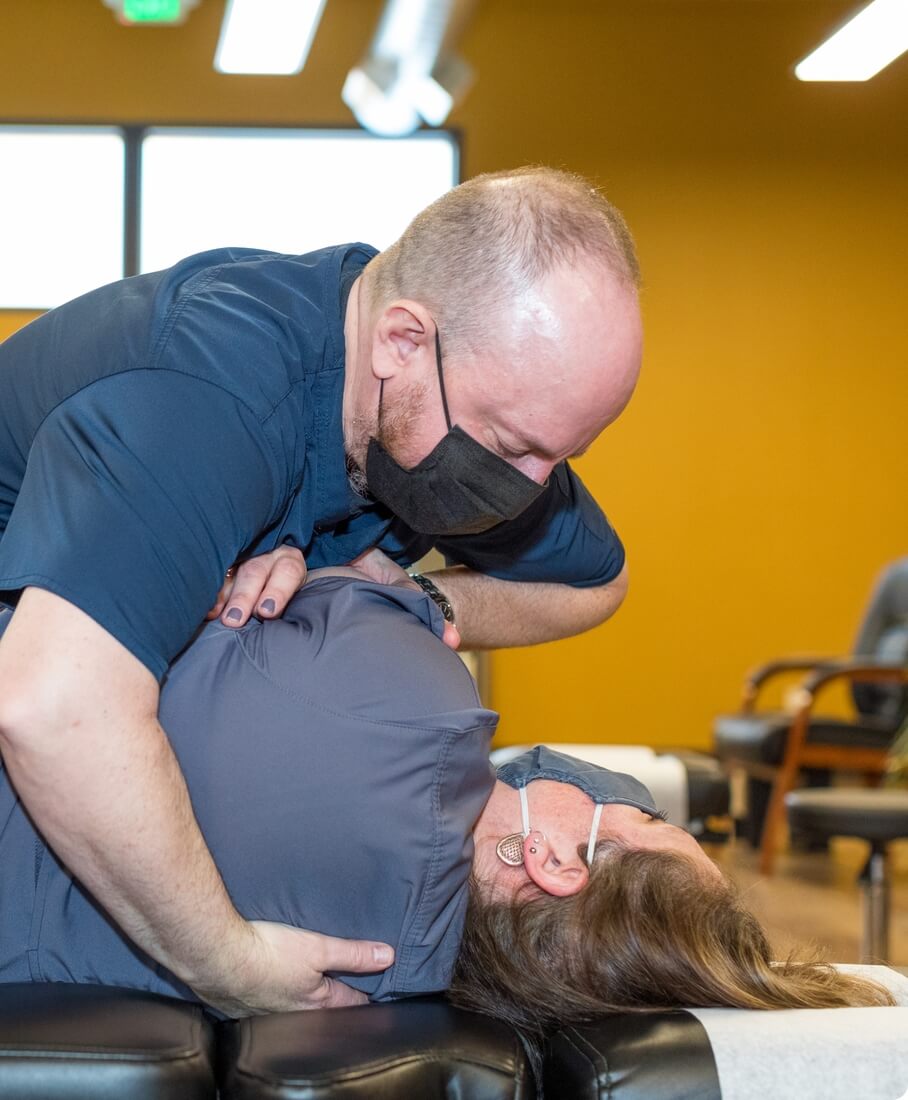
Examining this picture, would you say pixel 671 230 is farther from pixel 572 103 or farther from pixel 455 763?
pixel 455 763

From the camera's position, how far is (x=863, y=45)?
215 inches

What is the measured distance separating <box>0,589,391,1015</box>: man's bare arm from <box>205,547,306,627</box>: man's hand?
0.20 meters

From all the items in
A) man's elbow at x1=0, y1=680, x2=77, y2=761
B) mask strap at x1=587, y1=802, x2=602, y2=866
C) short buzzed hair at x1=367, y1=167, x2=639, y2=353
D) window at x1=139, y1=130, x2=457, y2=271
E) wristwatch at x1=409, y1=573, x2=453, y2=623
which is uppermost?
window at x1=139, y1=130, x2=457, y2=271

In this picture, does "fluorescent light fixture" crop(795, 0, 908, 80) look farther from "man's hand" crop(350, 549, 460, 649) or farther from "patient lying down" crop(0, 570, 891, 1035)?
→ "patient lying down" crop(0, 570, 891, 1035)

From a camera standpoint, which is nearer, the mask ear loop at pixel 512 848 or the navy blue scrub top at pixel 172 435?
the navy blue scrub top at pixel 172 435

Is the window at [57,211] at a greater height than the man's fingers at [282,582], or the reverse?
the window at [57,211]

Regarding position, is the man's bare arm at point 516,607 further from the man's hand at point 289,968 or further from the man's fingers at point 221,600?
the man's hand at point 289,968

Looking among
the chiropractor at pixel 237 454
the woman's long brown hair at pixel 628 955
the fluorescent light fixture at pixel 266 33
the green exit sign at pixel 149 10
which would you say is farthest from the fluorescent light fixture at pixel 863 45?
the woman's long brown hair at pixel 628 955

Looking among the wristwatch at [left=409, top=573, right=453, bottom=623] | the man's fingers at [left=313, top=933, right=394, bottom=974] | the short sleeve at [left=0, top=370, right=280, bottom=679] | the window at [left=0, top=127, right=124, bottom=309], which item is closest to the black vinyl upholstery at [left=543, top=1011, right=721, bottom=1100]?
the man's fingers at [left=313, top=933, right=394, bottom=974]

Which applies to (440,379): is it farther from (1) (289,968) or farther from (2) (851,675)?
(2) (851,675)

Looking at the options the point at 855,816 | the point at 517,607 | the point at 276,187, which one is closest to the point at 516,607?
the point at 517,607

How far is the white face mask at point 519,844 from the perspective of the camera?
4.28 ft

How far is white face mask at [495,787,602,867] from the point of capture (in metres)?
1.30

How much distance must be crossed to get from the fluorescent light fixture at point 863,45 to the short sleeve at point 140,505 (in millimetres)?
4687
